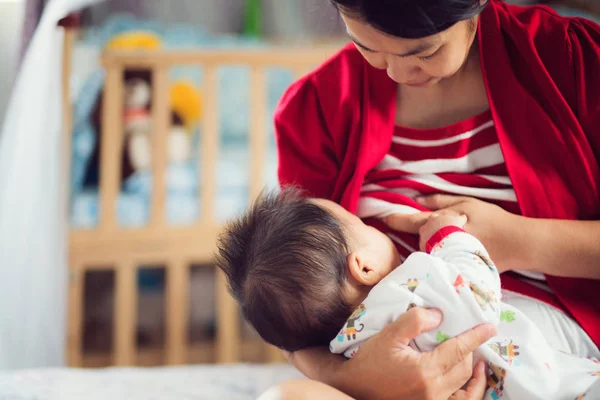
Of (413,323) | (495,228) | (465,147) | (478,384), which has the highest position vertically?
(465,147)

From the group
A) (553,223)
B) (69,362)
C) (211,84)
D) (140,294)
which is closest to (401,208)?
(553,223)

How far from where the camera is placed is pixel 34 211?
1655 millimetres

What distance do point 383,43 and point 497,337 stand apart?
459 mm

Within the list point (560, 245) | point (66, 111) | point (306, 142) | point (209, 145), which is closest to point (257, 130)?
point (209, 145)

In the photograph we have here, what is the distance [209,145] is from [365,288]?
120 cm

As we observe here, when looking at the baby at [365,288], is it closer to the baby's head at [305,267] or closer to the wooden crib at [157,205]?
the baby's head at [305,267]

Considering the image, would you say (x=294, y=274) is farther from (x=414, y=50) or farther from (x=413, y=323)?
(x=414, y=50)

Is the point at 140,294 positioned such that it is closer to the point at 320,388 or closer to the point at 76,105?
the point at 76,105

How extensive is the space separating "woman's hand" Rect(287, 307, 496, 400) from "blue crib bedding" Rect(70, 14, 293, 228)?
1016 mm

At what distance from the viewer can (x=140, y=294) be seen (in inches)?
95.7

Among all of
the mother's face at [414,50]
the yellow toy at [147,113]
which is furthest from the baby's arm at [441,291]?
the yellow toy at [147,113]

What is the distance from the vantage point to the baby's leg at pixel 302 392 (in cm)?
77

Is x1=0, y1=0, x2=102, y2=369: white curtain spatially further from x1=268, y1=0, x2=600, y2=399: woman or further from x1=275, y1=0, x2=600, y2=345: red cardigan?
x1=275, y1=0, x2=600, y2=345: red cardigan

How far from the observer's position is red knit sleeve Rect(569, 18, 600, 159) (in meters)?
0.93
